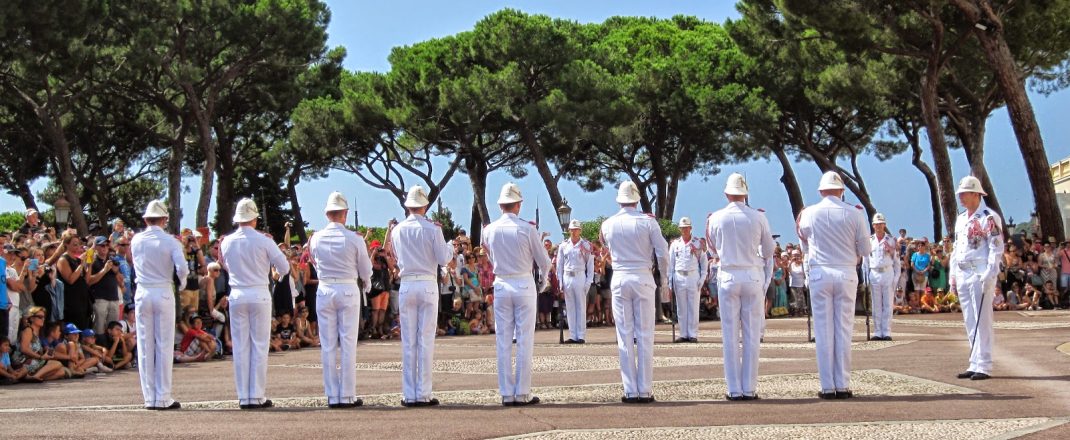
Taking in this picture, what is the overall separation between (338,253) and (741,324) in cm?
412

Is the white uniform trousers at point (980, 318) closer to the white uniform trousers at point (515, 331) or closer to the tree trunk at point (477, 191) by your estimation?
the white uniform trousers at point (515, 331)

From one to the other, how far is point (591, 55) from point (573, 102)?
4713 mm

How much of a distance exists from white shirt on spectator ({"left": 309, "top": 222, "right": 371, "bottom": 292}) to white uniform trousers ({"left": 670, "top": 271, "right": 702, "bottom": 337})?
9.78 metres

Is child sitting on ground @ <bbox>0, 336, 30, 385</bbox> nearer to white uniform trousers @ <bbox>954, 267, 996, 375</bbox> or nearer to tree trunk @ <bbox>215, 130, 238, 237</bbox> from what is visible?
white uniform trousers @ <bbox>954, 267, 996, 375</bbox>

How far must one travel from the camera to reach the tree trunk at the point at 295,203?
50062 mm

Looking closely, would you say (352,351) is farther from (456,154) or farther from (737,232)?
(456,154)

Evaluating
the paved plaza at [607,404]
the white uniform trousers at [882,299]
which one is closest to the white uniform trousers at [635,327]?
the paved plaza at [607,404]

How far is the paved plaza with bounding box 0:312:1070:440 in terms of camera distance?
30.7ft

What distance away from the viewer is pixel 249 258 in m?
11.7

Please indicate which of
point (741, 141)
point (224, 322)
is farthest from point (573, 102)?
point (224, 322)

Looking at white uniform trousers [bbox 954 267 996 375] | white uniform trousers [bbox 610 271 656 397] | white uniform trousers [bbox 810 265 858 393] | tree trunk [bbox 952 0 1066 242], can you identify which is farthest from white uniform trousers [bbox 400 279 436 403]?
tree trunk [bbox 952 0 1066 242]

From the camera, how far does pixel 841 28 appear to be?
3319 centimetres

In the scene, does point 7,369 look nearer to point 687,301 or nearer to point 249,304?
point 249,304

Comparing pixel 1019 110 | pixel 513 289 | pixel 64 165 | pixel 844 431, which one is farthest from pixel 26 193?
pixel 844 431
